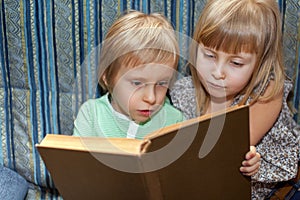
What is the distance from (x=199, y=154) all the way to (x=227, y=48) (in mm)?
313

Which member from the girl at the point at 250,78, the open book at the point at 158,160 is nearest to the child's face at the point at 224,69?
the girl at the point at 250,78

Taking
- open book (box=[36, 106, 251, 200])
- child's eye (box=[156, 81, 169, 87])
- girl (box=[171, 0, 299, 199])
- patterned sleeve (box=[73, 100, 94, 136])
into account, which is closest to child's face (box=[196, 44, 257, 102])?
girl (box=[171, 0, 299, 199])

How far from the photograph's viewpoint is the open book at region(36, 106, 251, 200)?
886mm

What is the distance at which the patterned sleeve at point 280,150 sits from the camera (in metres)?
1.28

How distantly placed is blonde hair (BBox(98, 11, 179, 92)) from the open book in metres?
0.29

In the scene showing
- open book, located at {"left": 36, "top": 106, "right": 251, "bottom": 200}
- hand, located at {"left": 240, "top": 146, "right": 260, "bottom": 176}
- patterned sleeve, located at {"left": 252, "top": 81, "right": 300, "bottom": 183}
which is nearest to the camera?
open book, located at {"left": 36, "top": 106, "right": 251, "bottom": 200}

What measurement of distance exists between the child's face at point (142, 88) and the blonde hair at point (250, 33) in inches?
5.8

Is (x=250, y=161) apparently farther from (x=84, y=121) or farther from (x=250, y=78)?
(x=84, y=121)

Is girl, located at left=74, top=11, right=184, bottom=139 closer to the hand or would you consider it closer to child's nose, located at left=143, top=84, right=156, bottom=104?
Result: child's nose, located at left=143, top=84, right=156, bottom=104

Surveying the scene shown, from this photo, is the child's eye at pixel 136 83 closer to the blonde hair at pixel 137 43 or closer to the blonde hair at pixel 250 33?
the blonde hair at pixel 137 43

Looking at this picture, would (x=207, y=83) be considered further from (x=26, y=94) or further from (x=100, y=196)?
(x=26, y=94)

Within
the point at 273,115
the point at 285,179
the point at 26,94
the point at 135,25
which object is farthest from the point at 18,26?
the point at 285,179

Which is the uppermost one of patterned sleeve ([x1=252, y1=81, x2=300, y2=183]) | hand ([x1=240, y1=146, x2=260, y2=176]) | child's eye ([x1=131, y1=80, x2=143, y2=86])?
child's eye ([x1=131, y1=80, x2=143, y2=86])

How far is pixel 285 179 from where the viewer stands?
1.29 m
